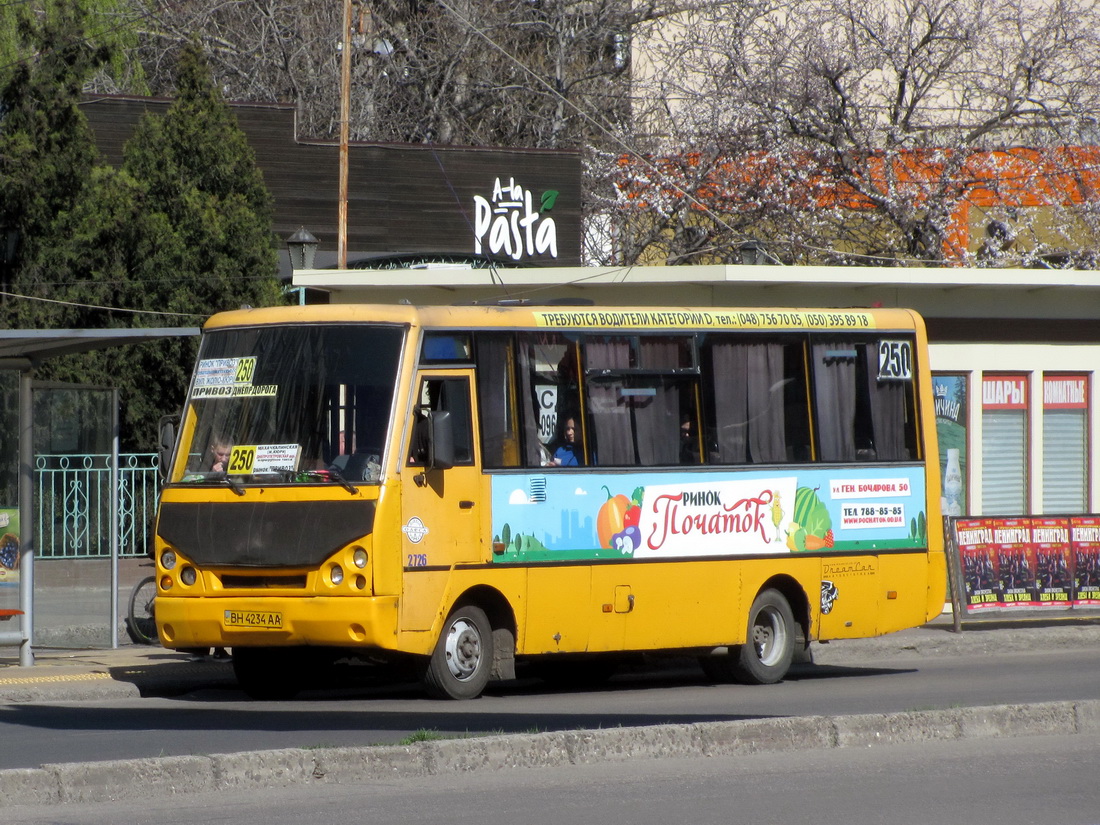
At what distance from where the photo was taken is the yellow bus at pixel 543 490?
1159 centimetres

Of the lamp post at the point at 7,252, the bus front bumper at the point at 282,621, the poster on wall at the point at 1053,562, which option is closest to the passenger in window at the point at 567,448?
the bus front bumper at the point at 282,621

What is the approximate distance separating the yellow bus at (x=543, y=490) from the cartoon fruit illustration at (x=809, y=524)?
2cm

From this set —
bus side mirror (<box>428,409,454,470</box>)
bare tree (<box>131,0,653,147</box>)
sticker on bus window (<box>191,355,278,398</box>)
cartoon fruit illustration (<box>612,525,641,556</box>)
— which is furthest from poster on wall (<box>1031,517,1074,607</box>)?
bare tree (<box>131,0,653,147</box>)

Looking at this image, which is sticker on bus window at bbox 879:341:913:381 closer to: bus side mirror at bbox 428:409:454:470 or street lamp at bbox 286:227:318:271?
bus side mirror at bbox 428:409:454:470

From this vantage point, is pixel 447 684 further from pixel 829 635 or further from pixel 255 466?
pixel 829 635

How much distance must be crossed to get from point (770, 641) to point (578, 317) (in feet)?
10.5

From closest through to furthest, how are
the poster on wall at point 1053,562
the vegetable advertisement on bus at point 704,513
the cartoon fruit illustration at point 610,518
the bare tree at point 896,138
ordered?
the vegetable advertisement on bus at point 704,513 < the cartoon fruit illustration at point 610,518 < the poster on wall at point 1053,562 < the bare tree at point 896,138

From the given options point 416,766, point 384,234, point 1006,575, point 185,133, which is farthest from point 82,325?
point 416,766

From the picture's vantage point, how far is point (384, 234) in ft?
88.7

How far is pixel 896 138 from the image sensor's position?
89.8 ft

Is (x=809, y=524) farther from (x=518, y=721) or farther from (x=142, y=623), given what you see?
(x=142, y=623)

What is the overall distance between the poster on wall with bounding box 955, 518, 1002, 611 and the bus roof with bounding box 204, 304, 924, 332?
11.2ft

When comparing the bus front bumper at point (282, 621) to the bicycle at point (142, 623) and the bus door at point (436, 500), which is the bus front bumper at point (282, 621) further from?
the bicycle at point (142, 623)

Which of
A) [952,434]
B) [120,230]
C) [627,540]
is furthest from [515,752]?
[120,230]
